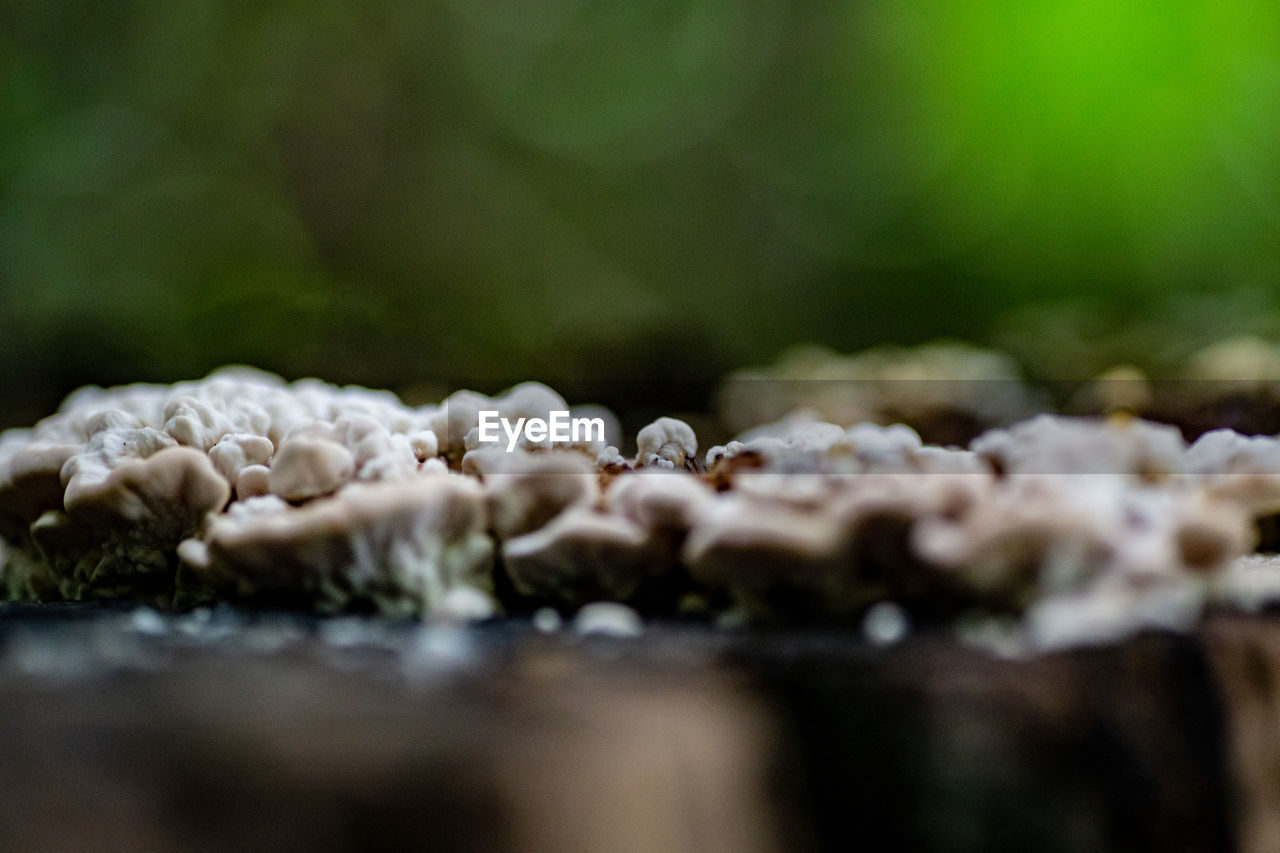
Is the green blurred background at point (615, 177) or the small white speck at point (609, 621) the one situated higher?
the green blurred background at point (615, 177)

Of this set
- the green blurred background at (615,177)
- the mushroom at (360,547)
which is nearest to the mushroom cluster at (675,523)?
the mushroom at (360,547)

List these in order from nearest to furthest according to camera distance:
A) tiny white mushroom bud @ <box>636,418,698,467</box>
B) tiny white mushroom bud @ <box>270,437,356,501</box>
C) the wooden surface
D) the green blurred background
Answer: the wooden surface → tiny white mushroom bud @ <box>270,437,356,501</box> → tiny white mushroom bud @ <box>636,418,698,467</box> → the green blurred background

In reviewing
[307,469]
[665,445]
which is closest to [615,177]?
[665,445]

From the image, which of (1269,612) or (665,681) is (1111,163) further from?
(665,681)

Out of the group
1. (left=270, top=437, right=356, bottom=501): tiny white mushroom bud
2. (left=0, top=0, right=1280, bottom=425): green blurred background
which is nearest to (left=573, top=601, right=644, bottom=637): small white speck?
(left=270, top=437, right=356, bottom=501): tiny white mushroom bud

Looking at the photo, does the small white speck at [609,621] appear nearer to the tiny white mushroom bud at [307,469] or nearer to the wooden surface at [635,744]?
the wooden surface at [635,744]

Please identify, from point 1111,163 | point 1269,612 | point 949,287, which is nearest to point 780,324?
point 949,287

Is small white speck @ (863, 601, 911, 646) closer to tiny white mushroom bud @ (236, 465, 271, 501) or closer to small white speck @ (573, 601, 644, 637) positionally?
small white speck @ (573, 601, 644, 637)
